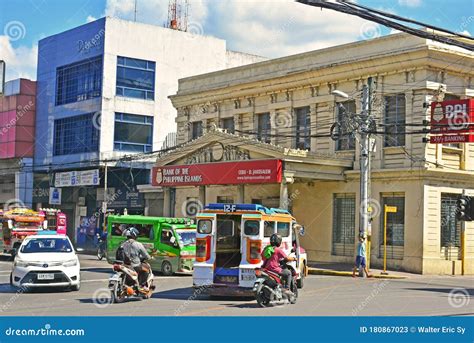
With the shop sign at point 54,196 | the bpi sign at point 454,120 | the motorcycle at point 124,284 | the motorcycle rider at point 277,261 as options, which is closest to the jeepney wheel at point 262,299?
the motorcycle rider at point 277,261

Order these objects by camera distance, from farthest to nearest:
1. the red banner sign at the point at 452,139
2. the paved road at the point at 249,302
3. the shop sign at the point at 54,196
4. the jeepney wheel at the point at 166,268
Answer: the shop sign at the point at 54,196 < the red banner sign at the point at 452,139 < the jeepney wheel at the point at 166,268 < the paved road at the point at 249,302

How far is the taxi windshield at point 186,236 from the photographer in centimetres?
2853

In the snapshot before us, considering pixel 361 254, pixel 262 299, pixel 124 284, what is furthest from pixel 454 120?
pixel 124 284

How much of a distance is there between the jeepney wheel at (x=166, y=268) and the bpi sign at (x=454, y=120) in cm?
1201

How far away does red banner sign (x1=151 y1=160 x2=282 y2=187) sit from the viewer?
33.8 meters

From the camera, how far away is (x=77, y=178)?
176 feet

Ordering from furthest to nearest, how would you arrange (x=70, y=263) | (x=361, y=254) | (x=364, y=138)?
(x=364, y=138), (x=361, y=254), (x=70, y=263)

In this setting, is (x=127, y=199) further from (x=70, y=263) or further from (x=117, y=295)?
(x=117, y=295)

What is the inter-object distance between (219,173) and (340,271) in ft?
26.7

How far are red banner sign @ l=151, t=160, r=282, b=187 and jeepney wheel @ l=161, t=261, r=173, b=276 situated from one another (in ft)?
23.7

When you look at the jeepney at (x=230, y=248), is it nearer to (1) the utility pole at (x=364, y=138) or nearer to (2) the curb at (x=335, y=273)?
(1) the utility pole at (x=364, y=138)

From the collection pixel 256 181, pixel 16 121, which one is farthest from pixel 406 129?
pixel 16 121

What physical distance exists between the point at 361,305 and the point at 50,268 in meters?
8.16
